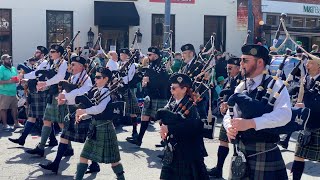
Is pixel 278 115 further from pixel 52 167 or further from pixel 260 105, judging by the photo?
pixel 52 167

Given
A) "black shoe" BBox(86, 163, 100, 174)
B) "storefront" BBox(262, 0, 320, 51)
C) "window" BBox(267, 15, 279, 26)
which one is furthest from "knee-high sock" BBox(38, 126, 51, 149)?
"window" BBox(267, 15, 279, 26)

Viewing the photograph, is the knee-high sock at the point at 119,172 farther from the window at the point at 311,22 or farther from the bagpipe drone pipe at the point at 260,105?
the window at the point at 311,22

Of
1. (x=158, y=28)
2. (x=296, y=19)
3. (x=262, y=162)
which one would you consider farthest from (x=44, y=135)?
(x=296, y=19)

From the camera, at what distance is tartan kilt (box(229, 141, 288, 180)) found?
3.83m

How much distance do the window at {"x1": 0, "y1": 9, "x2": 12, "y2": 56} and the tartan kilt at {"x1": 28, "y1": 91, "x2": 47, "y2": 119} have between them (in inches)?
351

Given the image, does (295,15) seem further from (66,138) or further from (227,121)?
(227,121)

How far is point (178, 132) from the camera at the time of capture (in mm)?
4465

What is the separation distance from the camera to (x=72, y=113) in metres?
6.38

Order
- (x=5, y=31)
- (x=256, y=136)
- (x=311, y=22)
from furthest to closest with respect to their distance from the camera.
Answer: (x=311, y=22) < (x=5, y=31) < (x=256, y=136)

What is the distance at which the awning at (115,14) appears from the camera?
16891 millimetres

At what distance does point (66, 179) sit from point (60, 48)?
236cm

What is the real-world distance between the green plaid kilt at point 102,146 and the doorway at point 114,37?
40.3 feet

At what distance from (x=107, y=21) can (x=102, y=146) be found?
12003 millimetres

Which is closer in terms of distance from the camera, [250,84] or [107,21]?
[250,84]
